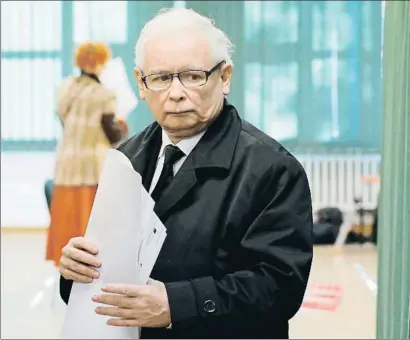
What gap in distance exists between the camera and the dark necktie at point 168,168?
3.81 feet

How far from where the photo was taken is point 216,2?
6934 mm

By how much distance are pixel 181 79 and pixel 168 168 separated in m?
0.16

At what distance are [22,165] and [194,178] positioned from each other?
6714 millimetres

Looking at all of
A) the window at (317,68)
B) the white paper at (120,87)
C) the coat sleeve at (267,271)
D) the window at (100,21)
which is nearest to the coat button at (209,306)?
the coat sleeve at (267,271)

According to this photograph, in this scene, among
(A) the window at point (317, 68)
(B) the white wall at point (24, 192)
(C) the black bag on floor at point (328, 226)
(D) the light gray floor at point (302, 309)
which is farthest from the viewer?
(B) the white wall at point (24, 192)

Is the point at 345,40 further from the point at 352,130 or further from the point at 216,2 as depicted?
the point at 216,2

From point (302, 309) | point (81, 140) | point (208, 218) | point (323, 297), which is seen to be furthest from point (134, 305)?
point (323, 297)

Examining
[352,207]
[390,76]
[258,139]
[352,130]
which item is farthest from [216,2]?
[258,139]

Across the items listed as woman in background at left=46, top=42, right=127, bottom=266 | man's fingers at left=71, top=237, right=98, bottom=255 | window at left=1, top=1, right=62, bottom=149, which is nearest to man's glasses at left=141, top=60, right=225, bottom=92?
man's fingers at left=71, top=237, right=98, bottom=255

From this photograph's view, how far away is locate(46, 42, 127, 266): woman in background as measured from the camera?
3.76 metres

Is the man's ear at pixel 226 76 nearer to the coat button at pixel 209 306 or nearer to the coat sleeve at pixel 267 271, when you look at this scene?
the coat sleeve at pixel 267 271

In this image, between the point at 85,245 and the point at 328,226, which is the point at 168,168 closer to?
the point at 85,245

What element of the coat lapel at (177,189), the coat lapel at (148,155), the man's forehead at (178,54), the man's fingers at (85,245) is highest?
the man's forehead at (178,54)

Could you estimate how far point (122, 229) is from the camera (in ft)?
3.44
